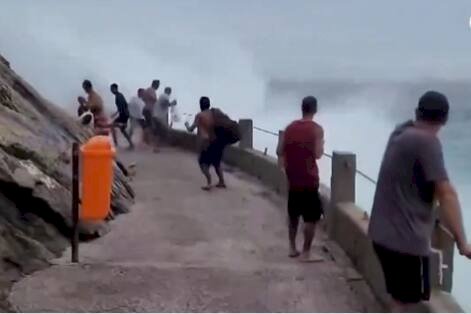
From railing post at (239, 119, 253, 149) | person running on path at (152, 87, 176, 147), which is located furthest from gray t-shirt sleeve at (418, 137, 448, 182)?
person running on path at (152, 87, 176, 147)

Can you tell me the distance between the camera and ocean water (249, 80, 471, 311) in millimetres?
21819

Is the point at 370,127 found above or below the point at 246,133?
above

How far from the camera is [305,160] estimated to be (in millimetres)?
9398

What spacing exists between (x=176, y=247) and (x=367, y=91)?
87999mm

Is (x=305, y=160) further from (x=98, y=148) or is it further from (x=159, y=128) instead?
(x=159, y=128)

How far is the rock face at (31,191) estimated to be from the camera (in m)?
9.16

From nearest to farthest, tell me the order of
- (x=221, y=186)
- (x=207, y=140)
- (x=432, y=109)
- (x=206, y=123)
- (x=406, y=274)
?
1. (x=432, y=109)
2. (x=406, y=274)
3. (x=206, y=123)
4. (x=207, y=140)
5. (x=221, y=186)

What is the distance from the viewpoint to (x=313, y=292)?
28.1 ft

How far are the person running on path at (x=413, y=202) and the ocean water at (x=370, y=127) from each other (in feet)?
26.7

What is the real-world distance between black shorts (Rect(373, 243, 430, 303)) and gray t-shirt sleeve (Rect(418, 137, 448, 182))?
477 millimetres

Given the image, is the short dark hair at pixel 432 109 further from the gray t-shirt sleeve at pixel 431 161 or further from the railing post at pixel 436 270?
the railing post at pixel 436 270

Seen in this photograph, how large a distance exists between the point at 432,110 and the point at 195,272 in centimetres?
390

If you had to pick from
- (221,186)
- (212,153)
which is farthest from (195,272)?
(221,186)

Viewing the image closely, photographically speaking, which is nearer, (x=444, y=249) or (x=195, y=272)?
(x=444, y=249)
